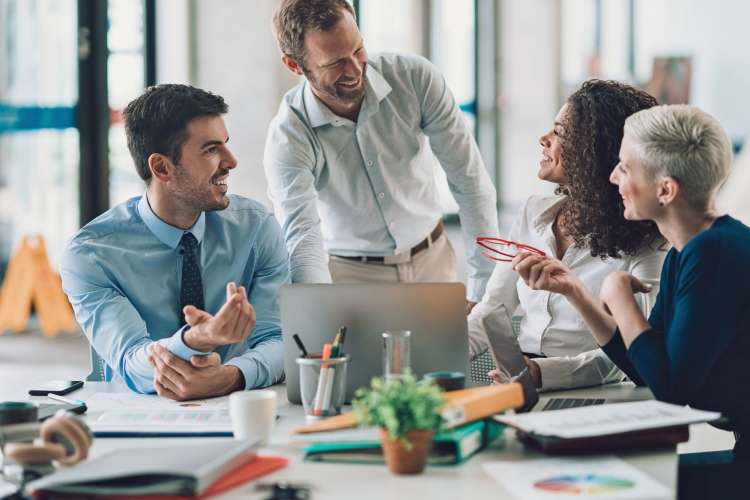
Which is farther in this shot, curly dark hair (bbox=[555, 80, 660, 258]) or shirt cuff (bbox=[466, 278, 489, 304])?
shirt cuff (bbox=[466, 278, 489, 304])

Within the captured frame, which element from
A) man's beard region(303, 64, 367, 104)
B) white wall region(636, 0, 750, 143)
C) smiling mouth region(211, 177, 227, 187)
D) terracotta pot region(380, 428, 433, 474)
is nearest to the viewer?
terracotta pot region(380, 428, 433, 474)

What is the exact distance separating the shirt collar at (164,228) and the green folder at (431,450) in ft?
3.15

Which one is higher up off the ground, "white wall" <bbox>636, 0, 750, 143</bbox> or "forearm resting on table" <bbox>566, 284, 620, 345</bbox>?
"white wall" <bbox>636, 0, 750, 143</bbox>

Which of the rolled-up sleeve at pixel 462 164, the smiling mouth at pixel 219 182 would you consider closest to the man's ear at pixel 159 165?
the smiling mouth at pixel 219 182

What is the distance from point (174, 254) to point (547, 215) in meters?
Answer: 0.93

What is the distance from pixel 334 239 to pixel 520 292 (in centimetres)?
97

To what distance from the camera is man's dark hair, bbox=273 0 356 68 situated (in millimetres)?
2863

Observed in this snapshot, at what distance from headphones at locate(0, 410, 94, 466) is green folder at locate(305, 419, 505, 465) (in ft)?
1.14

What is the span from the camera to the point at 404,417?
1488 millimetres

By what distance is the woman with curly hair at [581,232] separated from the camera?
7.92 feet

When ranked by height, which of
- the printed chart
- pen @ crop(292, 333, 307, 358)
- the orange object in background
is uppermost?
pen @ crop(292, 333, 307, 358)

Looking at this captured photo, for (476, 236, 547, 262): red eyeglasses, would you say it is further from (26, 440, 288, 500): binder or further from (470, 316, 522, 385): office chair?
(26, 440, 288, 500): binder

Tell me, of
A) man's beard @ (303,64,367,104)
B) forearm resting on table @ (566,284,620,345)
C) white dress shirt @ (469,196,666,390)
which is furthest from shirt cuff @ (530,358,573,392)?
man's beard @ (303,64,367,104)

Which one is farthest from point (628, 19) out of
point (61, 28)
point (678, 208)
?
point (678, 208)
